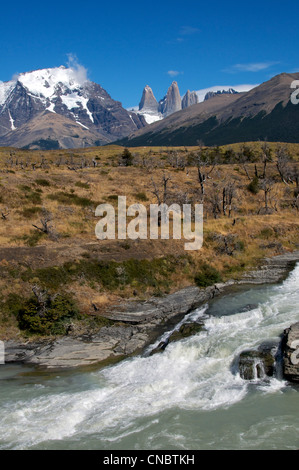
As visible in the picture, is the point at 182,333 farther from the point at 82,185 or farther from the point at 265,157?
the point at 265,157

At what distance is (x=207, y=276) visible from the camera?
117ft

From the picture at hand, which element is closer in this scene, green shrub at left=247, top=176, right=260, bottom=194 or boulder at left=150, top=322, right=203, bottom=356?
boulder at left=150, top=322, right=203, bottom=356

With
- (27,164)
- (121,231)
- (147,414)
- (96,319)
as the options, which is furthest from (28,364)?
(27,164)

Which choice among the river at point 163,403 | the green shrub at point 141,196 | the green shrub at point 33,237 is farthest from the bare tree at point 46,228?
the green shrub at point 141,196

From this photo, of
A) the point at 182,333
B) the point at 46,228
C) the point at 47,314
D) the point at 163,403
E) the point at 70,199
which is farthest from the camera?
the point at 70,199

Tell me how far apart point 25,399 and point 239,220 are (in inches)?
1481

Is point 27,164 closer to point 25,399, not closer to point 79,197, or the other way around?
point 79,197

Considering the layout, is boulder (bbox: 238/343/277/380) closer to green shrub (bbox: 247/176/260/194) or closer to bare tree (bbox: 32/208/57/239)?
bare tree (bbox: 32/208/57/239)

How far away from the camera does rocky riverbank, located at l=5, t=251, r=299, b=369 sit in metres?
23.0
